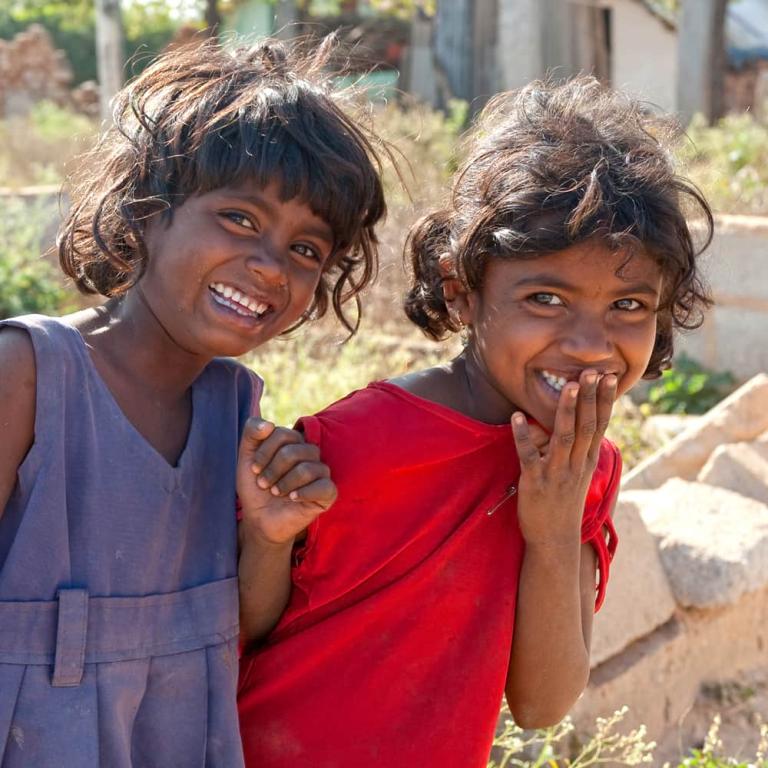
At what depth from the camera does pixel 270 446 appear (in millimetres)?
1752

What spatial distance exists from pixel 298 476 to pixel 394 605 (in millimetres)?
289

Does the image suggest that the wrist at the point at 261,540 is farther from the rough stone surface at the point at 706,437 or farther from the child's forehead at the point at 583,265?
the rough stone surface at the point at 706,437

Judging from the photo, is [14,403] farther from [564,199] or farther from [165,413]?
[564,199]

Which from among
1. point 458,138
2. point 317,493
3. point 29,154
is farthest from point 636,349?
point 29,154

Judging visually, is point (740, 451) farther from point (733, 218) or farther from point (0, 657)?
point (0, 657)

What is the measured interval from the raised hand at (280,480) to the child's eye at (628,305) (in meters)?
0.51

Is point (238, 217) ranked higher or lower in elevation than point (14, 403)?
higher

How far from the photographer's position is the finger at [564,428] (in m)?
1.76

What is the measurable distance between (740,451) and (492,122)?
2552 mm

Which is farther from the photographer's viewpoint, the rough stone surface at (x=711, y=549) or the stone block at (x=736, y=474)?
the stone block at (x=736, y=474)

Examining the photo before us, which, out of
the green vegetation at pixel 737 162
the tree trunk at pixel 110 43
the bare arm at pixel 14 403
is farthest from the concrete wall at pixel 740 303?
the tree trunk at pixel 110 43

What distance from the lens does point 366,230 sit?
212cm

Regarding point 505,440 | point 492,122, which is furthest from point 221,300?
point 492,122

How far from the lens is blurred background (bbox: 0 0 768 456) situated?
15.0 feet
